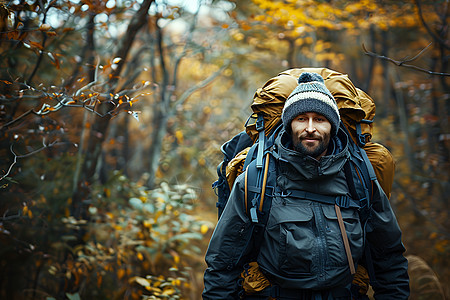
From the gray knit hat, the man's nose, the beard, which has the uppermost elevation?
the gray knit hat

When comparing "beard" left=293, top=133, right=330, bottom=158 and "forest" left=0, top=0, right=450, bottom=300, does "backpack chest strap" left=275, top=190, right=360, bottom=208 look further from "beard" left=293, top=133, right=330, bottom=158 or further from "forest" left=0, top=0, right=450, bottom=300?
"forest" left=0, top=0, right=450, bottom=300

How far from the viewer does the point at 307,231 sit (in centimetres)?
245

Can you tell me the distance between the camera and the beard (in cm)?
255

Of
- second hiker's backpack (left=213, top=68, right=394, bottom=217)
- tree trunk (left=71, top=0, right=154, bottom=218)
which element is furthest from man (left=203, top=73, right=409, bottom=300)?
tree trunk (left=71, top=0, right=154, bottom=218)

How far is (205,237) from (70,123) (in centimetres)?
379

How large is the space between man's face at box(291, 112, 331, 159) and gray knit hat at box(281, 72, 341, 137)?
6 centimetres

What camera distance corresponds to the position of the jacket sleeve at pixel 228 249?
2.56 meters

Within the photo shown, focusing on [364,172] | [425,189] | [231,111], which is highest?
[231,111]

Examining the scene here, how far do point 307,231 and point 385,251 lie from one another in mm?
740

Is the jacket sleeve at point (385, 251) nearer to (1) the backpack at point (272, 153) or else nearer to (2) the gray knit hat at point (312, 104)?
(1) the backpack at point (272, 153)

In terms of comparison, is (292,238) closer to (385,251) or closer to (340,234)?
(340,234)

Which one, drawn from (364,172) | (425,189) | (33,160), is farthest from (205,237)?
(364,172)

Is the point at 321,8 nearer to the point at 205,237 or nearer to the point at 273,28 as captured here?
the point at 273,28

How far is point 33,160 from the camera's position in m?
4.98
